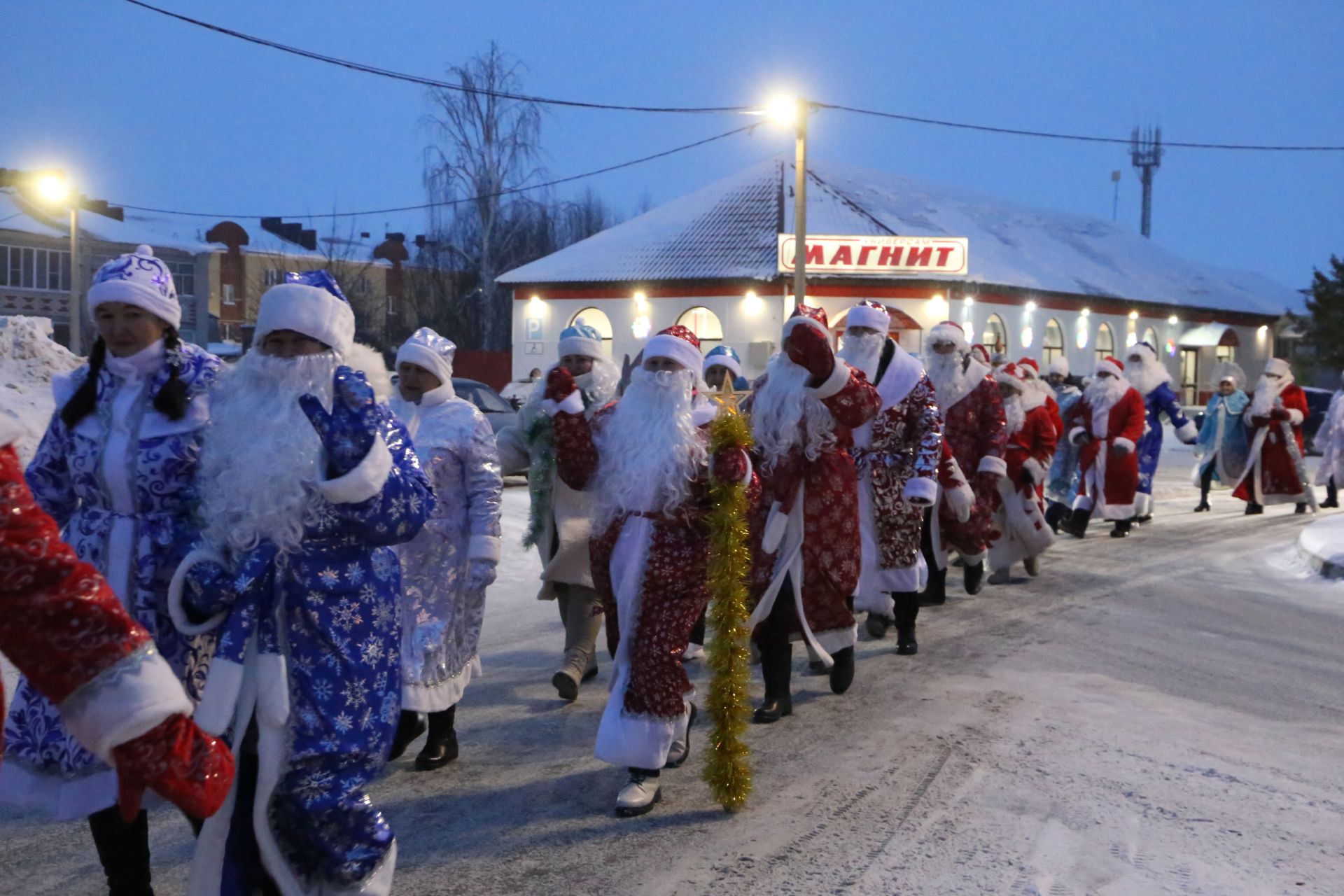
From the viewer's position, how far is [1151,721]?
22.1 feet

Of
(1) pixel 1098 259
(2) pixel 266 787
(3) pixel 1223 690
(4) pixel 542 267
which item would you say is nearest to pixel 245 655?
(2) pixel 266 787

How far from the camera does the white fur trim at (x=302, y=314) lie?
3811 mm

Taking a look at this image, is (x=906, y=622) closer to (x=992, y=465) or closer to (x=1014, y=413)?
(x=992, y=465)

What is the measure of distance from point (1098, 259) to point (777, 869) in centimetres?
4529

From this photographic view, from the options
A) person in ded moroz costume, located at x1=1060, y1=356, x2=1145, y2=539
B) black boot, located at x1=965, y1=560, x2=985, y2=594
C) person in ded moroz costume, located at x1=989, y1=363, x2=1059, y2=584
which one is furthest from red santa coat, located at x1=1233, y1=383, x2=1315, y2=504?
black boot, located at x1=965, y1=560, x2=985, y2=594

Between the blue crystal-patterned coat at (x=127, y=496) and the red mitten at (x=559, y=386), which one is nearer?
the blue crystal-patterned coat at (x=127, y=496)

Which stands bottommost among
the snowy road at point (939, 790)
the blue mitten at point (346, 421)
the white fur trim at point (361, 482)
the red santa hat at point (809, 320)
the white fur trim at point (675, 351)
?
the snowy road at point (939, 790)

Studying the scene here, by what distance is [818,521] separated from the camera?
6.68m

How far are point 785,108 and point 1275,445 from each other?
10.2m

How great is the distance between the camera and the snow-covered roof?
35.9 m

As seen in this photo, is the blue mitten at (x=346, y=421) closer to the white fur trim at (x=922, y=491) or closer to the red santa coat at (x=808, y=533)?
the red santa coat at (x=808, y=533)

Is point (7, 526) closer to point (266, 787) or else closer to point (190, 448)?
point (266, 787)

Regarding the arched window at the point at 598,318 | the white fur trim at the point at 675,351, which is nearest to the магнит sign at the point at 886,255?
the arched window at the point at 598,318

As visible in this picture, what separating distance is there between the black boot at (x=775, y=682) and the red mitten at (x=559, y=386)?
1921 mm
